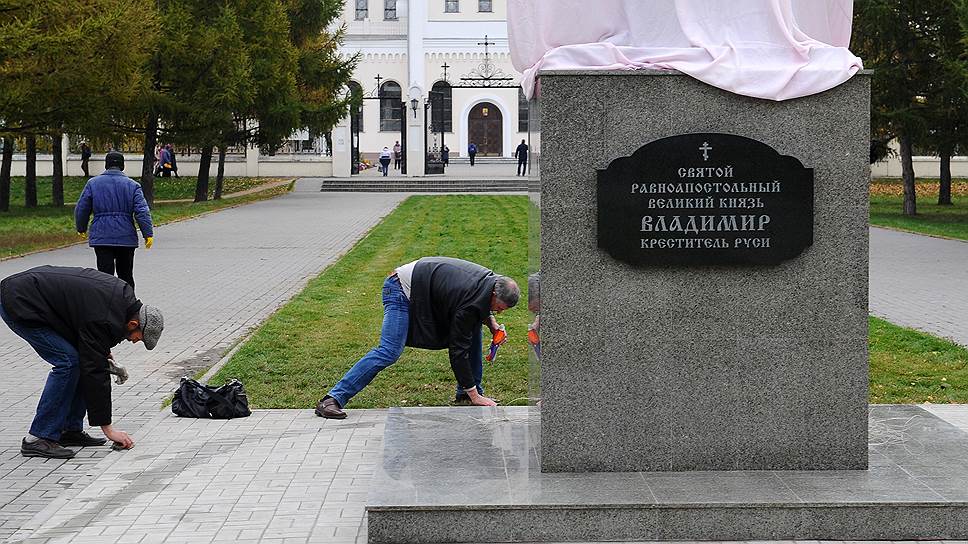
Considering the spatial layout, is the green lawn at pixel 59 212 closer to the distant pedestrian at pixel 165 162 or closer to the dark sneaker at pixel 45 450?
the distant pedestrian at pixel 165 162

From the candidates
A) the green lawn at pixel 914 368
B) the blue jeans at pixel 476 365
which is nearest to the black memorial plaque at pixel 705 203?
the blue jeans at pixel 476 365

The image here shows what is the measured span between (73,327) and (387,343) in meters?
2.02

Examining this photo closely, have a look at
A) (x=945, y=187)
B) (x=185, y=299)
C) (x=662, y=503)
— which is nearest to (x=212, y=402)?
(x=662, y=503)

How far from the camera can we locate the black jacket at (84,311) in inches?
282

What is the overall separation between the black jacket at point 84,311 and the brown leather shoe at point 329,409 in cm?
160

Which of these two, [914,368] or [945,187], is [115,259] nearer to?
[914,368]

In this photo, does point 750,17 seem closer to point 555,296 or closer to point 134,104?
point 555,296

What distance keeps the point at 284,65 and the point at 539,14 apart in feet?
102

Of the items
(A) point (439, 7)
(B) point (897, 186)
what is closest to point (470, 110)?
(A) point (439, 7)

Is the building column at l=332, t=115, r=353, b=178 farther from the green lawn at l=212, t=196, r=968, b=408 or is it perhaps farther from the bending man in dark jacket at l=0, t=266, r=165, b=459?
the bending man in dark jacket at l=0, t=266, r=165, b=459

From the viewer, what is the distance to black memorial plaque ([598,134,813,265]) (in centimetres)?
614

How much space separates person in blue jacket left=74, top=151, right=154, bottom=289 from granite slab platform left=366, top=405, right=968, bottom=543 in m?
7.10

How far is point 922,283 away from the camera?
16.8 m

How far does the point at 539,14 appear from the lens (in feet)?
21.4
